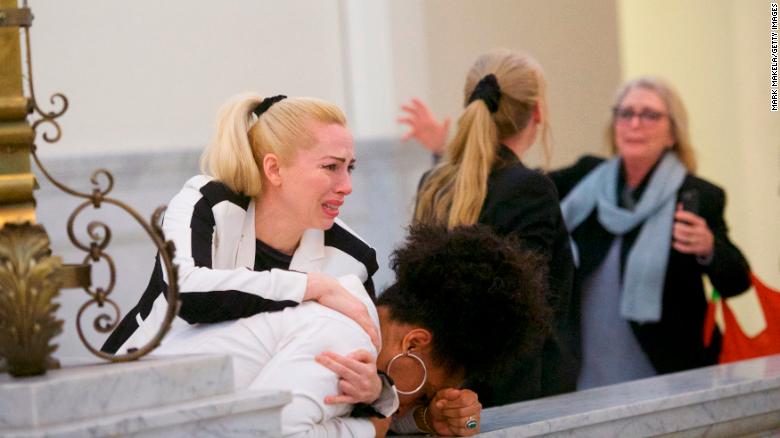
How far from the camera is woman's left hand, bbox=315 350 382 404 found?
2473 millimetres

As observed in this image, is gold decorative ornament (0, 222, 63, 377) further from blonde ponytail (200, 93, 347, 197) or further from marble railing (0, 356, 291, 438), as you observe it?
blonde ponytail (200, 93, 347, 197)

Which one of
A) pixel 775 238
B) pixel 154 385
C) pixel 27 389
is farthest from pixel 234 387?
pixel 775 238

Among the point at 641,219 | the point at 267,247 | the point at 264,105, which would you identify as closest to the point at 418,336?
Result: the point at 267,247

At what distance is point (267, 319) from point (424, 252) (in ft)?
1.28

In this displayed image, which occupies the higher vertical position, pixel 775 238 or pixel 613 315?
pixel 613 315

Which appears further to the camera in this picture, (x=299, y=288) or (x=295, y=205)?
(x=295, y=205)

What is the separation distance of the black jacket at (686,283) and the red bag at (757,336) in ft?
0.17

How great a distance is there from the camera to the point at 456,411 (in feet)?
9.07

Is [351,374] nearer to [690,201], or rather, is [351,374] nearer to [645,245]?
[645,245]

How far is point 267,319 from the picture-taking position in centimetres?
258

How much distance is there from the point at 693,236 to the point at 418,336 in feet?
8.05

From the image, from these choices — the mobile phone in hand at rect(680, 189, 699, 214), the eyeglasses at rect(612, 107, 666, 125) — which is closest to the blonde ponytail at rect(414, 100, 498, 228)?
the mobile phone in hand at rect(680, 189, 699, 214)

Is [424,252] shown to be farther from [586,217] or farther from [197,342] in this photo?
[586,217]

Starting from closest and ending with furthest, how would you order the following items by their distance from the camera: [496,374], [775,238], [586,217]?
[496,374] < [586,217] < [775,238]
